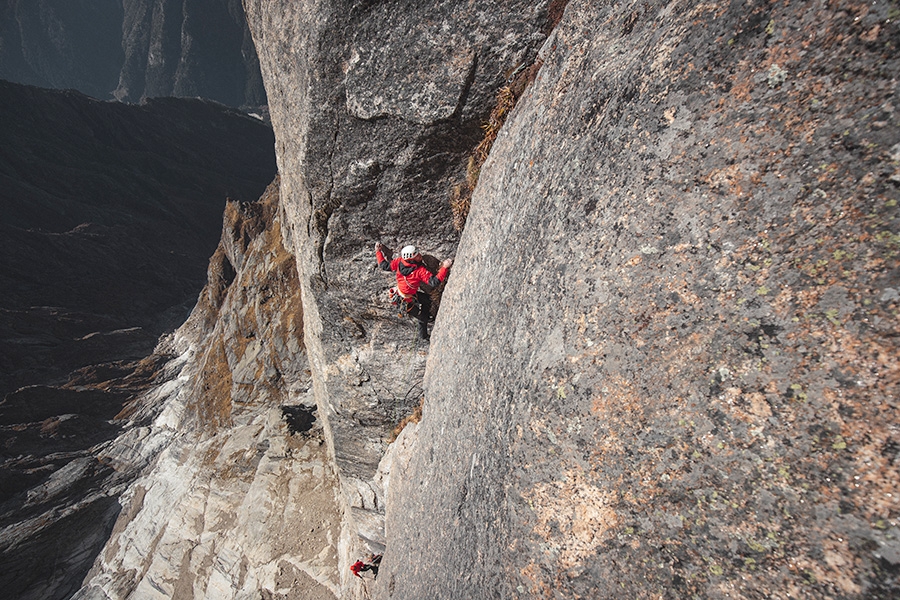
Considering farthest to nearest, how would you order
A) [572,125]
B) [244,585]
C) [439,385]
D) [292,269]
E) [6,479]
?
[6,479] < [292,269] < [244,585] < [439,385] < [572,125]

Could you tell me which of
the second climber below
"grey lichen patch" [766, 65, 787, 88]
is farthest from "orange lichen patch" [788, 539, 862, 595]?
the second climber below

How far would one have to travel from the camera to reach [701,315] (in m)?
2.47

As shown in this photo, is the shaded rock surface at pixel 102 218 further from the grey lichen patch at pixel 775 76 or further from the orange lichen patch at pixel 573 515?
the grey lichen patch at pixel 775 76

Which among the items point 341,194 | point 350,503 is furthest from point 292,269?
point 341,194

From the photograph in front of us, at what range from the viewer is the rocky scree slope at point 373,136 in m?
4.54

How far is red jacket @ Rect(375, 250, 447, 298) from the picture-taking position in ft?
19.8

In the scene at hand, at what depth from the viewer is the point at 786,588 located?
2.04 m

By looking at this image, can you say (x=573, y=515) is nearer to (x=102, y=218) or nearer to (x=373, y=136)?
(x=373, y=136)

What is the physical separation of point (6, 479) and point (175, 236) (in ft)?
135

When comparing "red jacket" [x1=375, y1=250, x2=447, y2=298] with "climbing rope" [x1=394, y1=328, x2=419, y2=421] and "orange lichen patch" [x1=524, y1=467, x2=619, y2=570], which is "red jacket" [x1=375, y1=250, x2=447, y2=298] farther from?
"orange lichen patch" [x1=524, y1=467, x2=619, y2=570]

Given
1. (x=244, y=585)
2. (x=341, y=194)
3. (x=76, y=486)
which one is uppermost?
(x=341, y=194)

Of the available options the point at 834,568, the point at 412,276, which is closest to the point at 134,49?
the point at 412,276

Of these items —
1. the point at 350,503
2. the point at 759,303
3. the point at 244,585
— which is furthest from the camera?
the point at 244,585

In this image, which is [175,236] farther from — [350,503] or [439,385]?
[439,385]
